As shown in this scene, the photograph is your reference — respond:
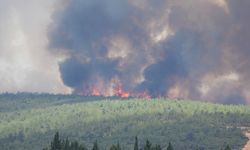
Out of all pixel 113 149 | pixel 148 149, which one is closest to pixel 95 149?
pixel 113 149

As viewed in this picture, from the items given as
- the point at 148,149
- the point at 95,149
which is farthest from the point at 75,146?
the point at 148,149

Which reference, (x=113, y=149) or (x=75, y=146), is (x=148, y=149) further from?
(x=75, y=146)

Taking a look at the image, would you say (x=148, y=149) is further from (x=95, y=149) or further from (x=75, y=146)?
(x=75, y=146)

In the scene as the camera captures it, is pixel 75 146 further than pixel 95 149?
Yes

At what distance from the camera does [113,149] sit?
139875 mm

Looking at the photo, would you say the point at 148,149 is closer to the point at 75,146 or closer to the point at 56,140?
the point at 56,140

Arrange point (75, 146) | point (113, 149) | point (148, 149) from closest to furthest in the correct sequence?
point (148, 149) → point (113, 149) → point (75, 146)

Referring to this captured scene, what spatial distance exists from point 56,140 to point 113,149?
12.4 m

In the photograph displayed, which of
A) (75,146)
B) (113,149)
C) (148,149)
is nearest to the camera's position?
(148,149)

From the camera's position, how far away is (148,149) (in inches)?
5162

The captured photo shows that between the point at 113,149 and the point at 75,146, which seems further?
the point at 75,146

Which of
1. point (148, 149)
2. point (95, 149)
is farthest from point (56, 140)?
point (148, 149)

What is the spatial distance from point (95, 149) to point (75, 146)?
14713 mm

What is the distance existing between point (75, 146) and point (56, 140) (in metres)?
19.2
